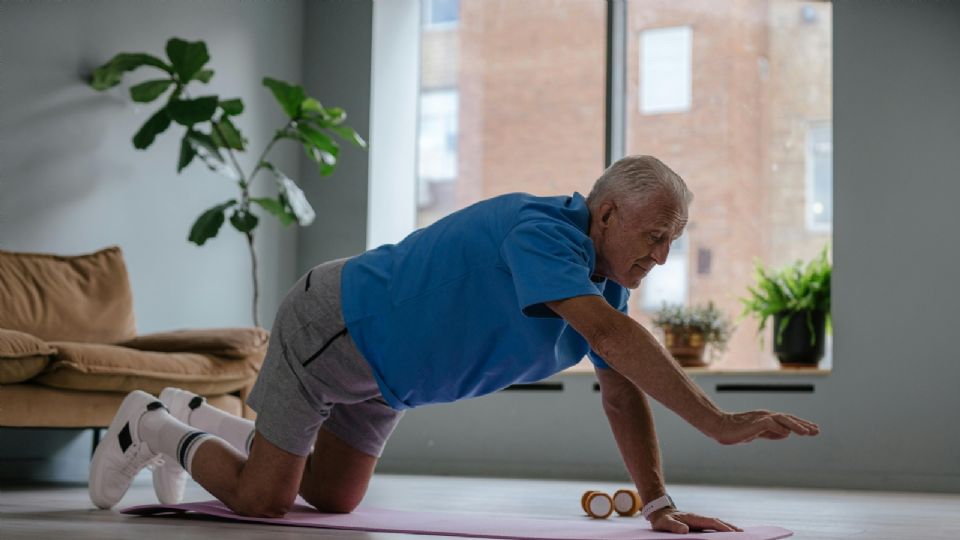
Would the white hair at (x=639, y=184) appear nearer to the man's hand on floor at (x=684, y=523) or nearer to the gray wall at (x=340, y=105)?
the man's hand on floor at (x=684, y=523)

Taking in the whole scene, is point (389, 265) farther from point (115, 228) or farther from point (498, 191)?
point (498, 191)

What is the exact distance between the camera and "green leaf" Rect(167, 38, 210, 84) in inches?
190

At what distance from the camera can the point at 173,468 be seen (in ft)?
9.04

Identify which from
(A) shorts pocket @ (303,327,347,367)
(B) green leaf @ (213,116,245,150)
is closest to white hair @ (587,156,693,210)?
(A) shorts pocket @ (303,327,347,367)

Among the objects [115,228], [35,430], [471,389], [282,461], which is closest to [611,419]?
[471,389]

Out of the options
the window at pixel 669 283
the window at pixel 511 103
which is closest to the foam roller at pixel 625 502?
the window at pixel 669 283

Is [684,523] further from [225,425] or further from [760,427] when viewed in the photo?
[225,425]

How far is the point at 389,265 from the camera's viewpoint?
219cm

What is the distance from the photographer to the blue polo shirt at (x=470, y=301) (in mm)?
1905

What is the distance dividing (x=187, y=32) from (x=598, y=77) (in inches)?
84.5

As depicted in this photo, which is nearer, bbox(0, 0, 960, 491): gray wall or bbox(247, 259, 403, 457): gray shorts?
bbox(247, 259, 403, 457): gray shorts

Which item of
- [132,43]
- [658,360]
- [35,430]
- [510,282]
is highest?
[132,43]

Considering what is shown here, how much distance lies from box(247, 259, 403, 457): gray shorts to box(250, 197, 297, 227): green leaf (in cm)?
296

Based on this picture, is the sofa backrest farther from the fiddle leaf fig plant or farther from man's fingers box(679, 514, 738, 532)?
man's fingers box(679, 514, 738, 532)
